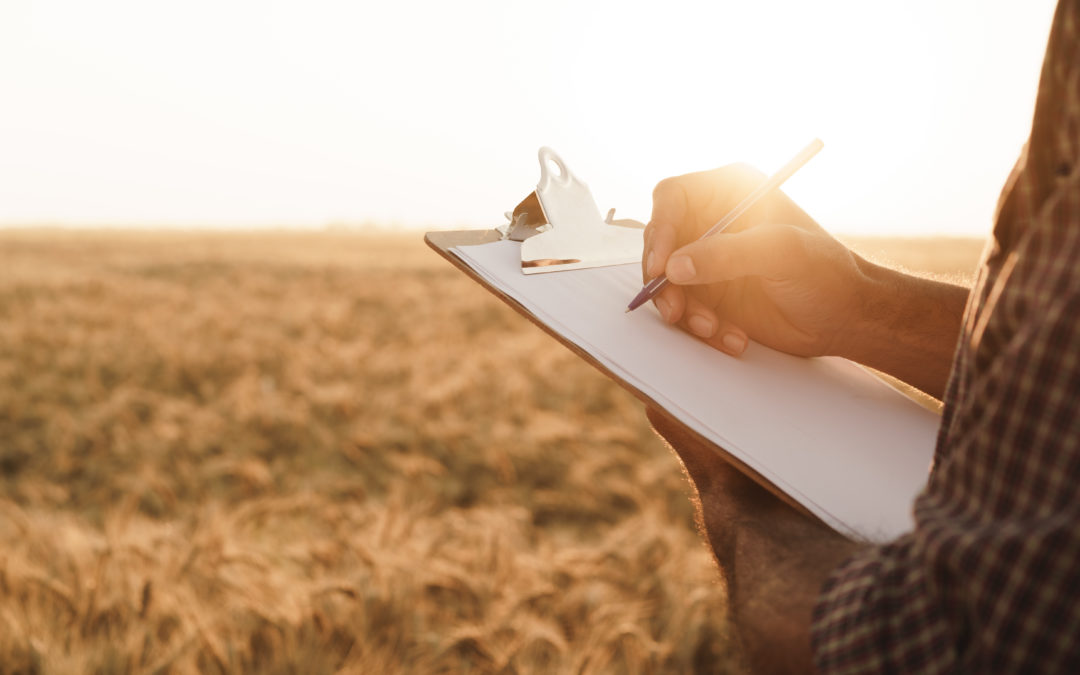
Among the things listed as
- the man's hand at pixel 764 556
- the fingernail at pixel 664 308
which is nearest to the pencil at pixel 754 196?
the fingernail at pixel 664 308

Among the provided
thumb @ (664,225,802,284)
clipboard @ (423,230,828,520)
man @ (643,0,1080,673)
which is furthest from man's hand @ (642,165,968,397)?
→ man @ (643,0,1080,673)

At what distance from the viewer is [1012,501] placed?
518 mm

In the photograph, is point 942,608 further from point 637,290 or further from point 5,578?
point 5,578

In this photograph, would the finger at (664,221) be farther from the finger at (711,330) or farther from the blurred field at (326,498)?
the blurred field at (326,498)

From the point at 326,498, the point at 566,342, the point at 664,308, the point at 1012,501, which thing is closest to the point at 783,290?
the point at 664,308

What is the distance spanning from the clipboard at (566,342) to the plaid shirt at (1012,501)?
0.20 m

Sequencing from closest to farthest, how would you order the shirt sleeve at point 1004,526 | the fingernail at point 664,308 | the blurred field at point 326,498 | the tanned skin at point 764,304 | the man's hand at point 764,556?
1. the shirt sleeve at point 1004,526
2. the man's hand at point 764,556
3. the tanned skin at point 764,304
4. the fingernail at point 664,308
5. the blurred field at point 326,498

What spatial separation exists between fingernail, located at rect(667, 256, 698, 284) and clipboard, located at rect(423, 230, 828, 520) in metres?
0.19

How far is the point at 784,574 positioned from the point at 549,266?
2.05ft

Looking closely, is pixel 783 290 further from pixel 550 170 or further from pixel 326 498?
pixel 326 498

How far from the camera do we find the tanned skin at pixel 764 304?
3.10ft

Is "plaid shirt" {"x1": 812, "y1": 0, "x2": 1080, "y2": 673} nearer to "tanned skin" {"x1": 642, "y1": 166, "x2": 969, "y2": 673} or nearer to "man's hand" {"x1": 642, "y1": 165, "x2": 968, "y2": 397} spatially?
"tanned skin" {"x1": 642, "y1": 166, "x2": 969, "y2": 673}

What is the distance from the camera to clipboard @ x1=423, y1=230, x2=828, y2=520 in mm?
812

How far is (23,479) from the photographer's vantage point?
117 inches
